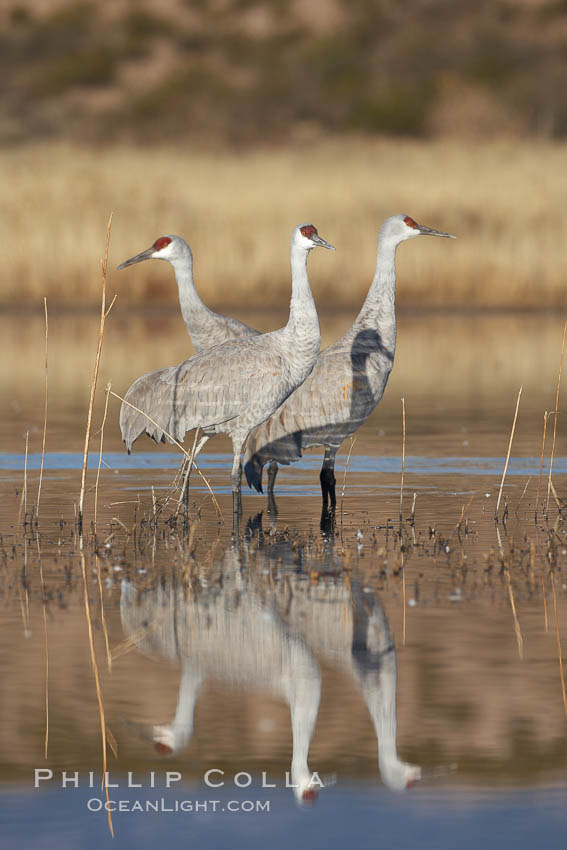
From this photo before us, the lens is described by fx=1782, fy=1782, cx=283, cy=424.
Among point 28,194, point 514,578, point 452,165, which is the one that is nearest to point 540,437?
point 514,578

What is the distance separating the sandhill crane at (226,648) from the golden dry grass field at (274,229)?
16.6 metres

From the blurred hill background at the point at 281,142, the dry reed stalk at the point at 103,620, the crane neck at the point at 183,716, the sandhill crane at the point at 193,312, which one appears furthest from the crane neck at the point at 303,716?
the blurred hill background at the point at 281,142

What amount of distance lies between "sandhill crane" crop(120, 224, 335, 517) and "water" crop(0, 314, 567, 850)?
0.44 meters

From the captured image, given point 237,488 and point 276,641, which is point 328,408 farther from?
point 276,641

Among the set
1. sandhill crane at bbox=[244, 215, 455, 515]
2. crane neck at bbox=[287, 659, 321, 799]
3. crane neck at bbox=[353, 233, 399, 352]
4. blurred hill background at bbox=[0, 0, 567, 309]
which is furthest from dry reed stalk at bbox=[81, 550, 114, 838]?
blurred hill background at bbox=[0, 0, 567, 309]

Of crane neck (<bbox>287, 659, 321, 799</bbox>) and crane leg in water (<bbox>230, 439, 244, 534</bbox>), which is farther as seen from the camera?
crane leg in water (<bbox>230, 439, 244, 534</bbox>)

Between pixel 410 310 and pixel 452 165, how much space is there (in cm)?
548

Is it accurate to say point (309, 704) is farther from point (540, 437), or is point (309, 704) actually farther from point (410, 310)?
point (410, 310)

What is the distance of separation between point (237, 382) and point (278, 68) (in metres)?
56.1

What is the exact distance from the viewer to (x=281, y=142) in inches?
2249

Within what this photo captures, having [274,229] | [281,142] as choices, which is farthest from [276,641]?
[281,142]

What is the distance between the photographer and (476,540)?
837cm

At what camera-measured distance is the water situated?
4625mm

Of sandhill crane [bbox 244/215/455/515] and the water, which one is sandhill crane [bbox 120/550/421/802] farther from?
sandhill crane [bbox 244/215/455/515]
